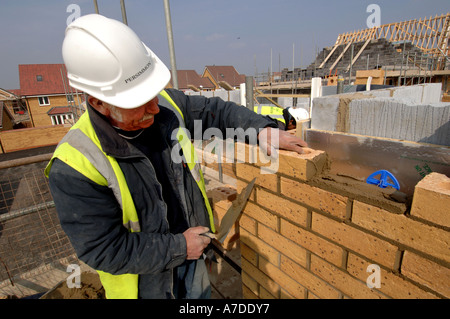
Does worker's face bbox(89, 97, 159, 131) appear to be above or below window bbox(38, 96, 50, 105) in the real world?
below

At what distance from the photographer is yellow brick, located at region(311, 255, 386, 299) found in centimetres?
156

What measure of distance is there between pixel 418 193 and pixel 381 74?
10.8 m

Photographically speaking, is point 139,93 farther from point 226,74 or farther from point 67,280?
point 226,74

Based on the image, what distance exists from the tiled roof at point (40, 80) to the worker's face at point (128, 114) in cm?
3987

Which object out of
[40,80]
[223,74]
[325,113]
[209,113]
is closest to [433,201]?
[325,113]

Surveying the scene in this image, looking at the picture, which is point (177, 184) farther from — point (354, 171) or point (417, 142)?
point (417, 142)

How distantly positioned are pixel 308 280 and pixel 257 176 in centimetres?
91

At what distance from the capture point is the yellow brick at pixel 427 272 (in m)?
1.18

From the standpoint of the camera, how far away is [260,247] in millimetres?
2303

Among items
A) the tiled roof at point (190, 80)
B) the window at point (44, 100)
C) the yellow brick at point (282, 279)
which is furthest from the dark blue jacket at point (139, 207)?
the tiled roof at point (190, 80)

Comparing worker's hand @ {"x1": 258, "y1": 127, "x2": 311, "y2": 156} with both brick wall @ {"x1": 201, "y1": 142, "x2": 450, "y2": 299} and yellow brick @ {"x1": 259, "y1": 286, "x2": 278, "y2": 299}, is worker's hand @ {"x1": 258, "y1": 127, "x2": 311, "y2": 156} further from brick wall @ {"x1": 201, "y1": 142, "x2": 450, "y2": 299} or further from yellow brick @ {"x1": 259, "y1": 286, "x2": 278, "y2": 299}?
yellow brick @ {"x1": 259, "y1": 286, "x2": 278, "y2": 299}

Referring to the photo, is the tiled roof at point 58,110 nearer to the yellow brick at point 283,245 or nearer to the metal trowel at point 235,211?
the metal trowel at point 235,211

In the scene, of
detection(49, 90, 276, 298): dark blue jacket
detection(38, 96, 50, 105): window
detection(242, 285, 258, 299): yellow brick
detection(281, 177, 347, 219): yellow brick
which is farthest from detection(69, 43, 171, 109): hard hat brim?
detection(38, 96, 50, 105): window

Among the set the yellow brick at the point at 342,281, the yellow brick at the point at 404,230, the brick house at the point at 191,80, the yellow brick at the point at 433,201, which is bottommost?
the yellow brick at the point at 342,281
